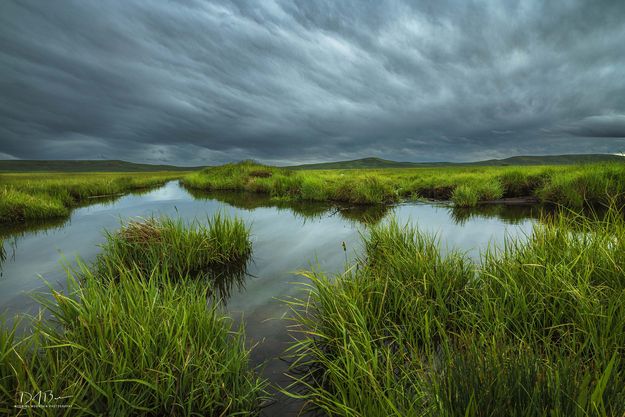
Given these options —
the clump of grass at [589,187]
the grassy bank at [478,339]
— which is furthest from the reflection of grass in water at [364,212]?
the clump of grass at [589,187]

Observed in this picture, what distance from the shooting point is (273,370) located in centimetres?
295

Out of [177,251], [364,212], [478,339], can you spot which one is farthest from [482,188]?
[177,251]

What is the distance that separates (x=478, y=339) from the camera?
2.78 meters

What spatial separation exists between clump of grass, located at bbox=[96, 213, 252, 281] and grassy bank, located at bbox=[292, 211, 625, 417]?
9.18ft

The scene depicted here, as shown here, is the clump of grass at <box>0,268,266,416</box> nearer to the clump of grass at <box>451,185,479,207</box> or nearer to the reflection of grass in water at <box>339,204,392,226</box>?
the reflection of grass in water at <box>339,204,392,226</box>

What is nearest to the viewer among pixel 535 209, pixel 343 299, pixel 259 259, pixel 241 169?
pixel 343 299

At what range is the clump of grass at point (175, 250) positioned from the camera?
5688mm

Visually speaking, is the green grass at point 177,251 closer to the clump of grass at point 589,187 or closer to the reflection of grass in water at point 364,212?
the reflection of grass in water at point 364,212

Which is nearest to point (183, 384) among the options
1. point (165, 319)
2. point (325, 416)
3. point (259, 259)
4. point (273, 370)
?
point (165, 319)

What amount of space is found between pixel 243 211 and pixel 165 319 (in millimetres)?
11113

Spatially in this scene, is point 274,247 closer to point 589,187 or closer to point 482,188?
point 482,188

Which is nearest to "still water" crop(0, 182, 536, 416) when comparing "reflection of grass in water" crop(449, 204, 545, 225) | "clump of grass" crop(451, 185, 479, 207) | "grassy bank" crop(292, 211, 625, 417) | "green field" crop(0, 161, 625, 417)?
"reflection of grass in water" crop(449, 204, 545, 225)

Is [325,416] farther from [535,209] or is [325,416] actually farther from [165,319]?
[535,209]

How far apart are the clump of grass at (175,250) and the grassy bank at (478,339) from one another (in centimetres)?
280
